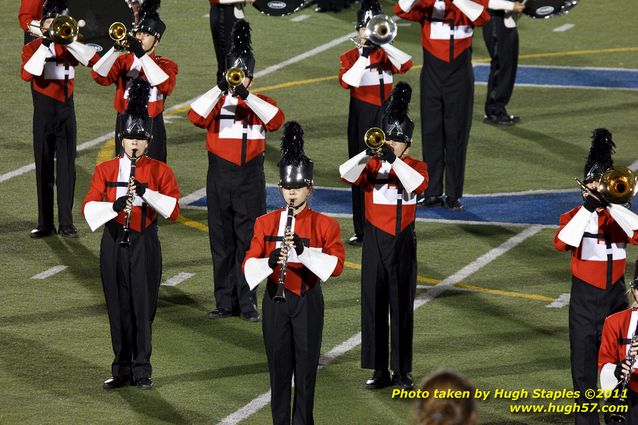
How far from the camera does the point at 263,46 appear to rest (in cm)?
2195

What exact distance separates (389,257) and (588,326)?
1611mm

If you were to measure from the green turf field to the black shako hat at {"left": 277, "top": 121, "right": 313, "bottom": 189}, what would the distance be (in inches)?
62.4

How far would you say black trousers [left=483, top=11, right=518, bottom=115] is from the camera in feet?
59.6

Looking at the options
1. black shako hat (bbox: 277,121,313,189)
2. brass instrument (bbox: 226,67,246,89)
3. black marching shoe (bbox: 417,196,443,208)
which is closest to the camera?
black shako hat (bbox: 277,121,313,189)

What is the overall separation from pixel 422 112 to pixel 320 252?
244 inches

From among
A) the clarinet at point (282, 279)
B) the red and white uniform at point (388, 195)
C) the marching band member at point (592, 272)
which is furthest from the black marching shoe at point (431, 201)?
the clarinet at point (282, 279)

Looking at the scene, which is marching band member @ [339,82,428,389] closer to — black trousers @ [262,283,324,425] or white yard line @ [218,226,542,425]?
white yard line @ [218,226,542,425]

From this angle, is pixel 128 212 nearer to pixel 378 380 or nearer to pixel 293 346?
pixel 293 346

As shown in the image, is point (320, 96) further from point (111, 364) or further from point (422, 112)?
point (111, 364)

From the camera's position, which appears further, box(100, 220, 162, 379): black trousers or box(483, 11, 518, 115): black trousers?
box(483, 11, 518, 115): black trousers

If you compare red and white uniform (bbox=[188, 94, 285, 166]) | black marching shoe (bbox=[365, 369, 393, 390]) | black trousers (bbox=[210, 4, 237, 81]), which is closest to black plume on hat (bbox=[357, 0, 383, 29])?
red and white uniform (bbox=[188, 94, 285, 166])

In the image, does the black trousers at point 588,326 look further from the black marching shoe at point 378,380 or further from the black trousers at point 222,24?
the black trousers at point 222,24

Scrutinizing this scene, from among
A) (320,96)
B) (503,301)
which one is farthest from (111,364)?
(320,96)

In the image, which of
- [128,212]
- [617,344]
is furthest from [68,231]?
[617,344]
